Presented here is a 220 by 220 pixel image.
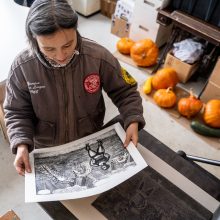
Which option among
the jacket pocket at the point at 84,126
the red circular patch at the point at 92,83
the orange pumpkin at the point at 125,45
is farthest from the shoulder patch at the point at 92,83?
the orange pumpkin at the point at 125,45

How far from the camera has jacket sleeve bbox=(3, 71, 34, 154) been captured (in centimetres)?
82

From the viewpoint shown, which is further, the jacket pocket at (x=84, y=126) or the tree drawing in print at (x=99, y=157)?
the jacket pocket at (x=84, y=126)

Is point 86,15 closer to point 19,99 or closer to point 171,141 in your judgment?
point 171,141

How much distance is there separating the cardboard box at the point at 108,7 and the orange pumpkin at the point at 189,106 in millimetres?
1245

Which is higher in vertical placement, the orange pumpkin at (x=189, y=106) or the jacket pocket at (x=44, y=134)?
the jacket pocket at (x=44, y=134)

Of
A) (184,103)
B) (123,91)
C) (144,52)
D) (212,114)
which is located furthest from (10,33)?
(212,114)

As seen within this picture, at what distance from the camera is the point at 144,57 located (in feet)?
6.81

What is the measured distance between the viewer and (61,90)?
0.86 m

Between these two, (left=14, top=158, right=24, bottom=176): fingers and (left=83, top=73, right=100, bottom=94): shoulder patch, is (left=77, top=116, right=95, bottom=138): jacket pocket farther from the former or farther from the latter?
(left=14, top=158, right=24, bottom=176): fingers

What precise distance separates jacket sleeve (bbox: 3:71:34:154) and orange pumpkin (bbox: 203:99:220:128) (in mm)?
1257

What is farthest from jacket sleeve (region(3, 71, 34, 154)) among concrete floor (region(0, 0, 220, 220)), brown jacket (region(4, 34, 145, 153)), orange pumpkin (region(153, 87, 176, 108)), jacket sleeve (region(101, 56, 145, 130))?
orange pumpkin (region(153, 87, 176, 108))

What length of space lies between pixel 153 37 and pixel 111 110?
30.1 inches

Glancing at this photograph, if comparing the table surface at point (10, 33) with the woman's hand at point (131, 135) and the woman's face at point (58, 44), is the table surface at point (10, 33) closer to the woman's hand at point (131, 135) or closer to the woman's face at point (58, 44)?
the woman's face at point (58, 44)

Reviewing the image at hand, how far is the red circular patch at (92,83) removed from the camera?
34.8 inches
